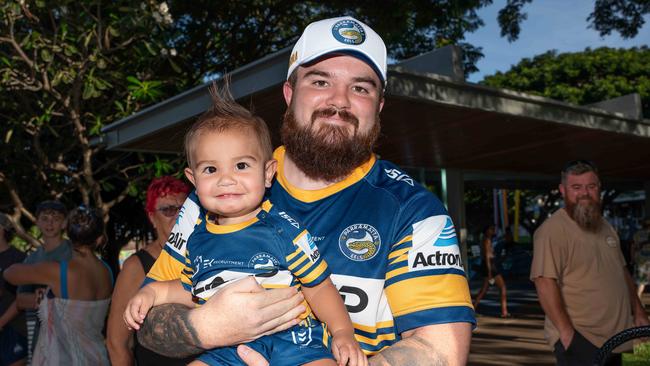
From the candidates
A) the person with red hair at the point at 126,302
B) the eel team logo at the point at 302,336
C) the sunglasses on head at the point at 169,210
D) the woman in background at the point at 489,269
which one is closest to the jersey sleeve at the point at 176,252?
the eel team logo at the point at 302,336

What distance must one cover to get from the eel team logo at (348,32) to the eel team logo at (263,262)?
2.79ft

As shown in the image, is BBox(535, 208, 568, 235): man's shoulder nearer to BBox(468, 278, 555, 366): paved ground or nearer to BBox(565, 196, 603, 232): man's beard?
BBox(565, 196, 603, 232): man's beard

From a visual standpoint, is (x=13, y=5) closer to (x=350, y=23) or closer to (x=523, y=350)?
(x=350, y=23)

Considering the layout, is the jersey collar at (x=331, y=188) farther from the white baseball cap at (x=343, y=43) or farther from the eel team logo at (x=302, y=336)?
the eel team logo at (x=302, y=336)

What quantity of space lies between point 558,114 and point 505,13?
3.63 metres

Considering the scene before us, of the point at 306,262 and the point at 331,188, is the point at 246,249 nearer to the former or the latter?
the point at 306,262

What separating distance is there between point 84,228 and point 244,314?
12.3 feet

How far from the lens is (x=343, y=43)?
2664 mm

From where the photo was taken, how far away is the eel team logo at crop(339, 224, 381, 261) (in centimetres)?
241

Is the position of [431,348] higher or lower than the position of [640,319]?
higher

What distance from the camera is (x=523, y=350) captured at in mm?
11219

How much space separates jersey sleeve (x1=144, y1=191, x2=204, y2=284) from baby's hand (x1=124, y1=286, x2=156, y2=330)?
0.11 meters

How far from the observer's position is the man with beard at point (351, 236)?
231cm

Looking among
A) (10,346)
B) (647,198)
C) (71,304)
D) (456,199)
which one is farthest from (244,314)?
(647,198)
